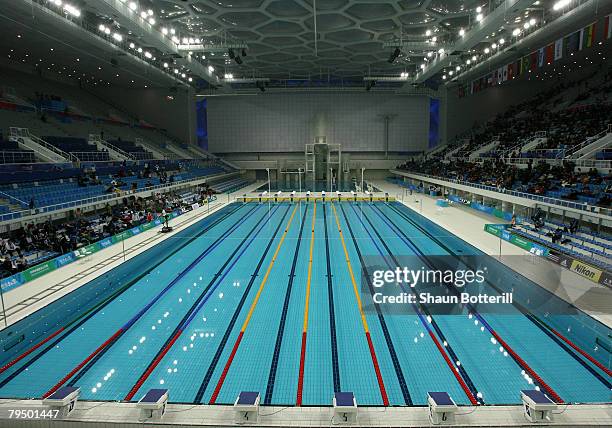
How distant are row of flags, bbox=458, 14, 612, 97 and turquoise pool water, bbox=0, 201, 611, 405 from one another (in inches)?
472

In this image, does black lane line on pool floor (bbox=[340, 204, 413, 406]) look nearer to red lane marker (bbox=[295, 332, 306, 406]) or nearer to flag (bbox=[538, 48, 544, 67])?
red lane marker (bbox=[295, 332, 306, 406])

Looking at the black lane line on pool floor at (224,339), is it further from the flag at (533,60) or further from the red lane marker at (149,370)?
the flag at (533,60)

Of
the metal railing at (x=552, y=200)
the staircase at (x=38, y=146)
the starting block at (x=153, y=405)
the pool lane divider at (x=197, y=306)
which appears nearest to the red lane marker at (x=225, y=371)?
the starting block at (x=153, y=405)

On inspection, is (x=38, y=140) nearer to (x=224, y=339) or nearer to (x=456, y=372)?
(x=224, y=339)

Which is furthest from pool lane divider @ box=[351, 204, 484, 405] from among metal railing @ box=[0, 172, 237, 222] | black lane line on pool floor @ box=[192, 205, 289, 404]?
metal railing @ box=[0, 172, 237, 222]

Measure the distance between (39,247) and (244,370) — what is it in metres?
8.62

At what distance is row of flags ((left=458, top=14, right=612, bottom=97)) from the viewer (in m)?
14.2

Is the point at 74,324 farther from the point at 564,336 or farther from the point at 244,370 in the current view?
the point at 564,336

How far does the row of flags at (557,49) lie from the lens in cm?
1417

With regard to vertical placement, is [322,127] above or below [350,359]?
above

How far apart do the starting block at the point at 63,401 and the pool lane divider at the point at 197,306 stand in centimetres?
83

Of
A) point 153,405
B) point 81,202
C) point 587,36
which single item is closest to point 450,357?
point 153,405

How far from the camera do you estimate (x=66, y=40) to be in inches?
733

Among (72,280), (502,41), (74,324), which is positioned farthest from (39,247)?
(502,41)
